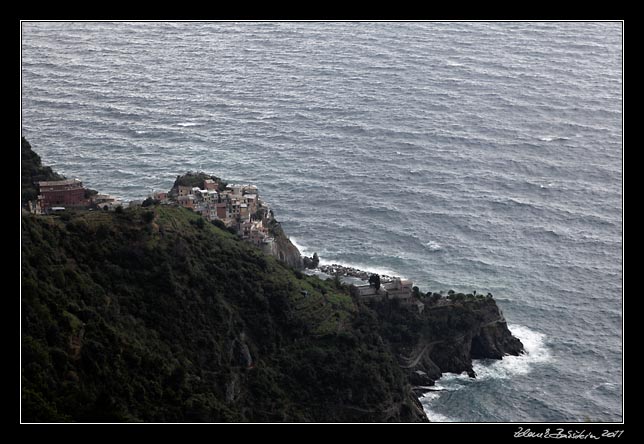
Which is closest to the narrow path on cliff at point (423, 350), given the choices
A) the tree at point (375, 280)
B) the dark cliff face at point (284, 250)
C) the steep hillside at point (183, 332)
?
the steep hillside at point (183, 332)

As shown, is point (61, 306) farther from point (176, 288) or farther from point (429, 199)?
point (429, 199)

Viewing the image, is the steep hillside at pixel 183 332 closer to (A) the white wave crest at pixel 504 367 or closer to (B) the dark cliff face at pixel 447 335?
(B) the dark cliff face at pixel 447 335

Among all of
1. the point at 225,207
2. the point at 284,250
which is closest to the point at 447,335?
the point at 284,250

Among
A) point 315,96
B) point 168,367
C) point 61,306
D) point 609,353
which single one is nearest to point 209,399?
point 168,367

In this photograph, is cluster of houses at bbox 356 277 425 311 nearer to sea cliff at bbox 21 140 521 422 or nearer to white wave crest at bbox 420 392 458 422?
sea cliff at bbox 21 140 521 422

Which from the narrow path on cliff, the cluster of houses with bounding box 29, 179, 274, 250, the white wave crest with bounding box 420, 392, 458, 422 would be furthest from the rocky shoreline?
the white wave crest with bounding box 420, 392, 458, 422
